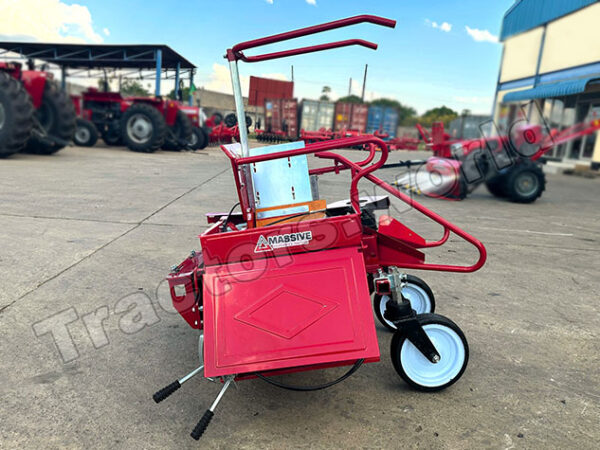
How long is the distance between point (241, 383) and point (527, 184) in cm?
731

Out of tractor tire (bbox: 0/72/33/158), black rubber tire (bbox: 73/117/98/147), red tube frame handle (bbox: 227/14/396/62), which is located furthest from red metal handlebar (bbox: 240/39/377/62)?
black rubber tire (bbox: 73/117/98/147)

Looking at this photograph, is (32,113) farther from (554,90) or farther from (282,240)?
(554,90)

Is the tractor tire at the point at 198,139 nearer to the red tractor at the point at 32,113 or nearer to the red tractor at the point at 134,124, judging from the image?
the red tractor at the point at 134,124

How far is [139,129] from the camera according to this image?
39.3ft

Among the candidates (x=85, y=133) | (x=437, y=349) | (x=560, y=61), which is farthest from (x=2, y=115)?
(x=560, y=61)

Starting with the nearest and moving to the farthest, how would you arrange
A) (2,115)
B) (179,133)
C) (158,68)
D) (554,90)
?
(2,115) < (554,90) < (179,133) < (158,68)

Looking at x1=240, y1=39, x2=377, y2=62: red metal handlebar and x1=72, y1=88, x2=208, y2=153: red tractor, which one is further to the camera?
x1=72, y1=88, x2=208, y2=153: red tractor

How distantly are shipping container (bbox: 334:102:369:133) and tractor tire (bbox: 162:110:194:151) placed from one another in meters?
8.53

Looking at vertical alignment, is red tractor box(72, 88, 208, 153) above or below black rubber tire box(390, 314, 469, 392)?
above

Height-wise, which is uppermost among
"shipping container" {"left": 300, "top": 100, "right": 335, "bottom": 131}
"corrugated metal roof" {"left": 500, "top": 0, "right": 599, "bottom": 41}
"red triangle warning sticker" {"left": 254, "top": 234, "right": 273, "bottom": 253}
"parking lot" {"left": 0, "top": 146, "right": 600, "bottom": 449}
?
"corrugated metal roof" {"left": 500, "top": 0, "right": 599, "bottom": 41}

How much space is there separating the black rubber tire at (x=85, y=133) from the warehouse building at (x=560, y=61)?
1177cm

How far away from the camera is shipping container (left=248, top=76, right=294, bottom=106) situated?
2252mm

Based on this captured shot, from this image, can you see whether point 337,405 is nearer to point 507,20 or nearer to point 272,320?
point 272,320

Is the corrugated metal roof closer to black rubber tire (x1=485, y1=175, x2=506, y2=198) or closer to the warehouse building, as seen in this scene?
the warehouse building
